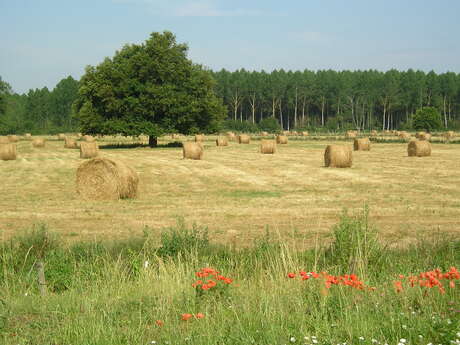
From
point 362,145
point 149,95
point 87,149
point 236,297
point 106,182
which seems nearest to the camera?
point 236,297

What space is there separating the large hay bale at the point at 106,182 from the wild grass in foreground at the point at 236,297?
29.7 ft

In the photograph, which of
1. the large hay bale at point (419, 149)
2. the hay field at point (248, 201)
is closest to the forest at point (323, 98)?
the large hay bale at point (419, 149)

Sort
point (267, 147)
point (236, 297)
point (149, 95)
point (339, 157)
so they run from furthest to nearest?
point (149, 95) → point (267, 147) → point (339, 157) → point (236, 297)

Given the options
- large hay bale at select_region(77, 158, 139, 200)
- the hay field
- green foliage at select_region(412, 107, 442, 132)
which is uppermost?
green foliage at select_region(412, 107, 442, 132)

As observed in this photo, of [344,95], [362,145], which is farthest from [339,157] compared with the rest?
[344,95]

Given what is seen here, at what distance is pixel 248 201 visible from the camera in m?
18.1

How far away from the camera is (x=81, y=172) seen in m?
20.0

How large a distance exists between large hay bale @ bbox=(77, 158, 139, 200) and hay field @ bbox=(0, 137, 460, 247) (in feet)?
2.02

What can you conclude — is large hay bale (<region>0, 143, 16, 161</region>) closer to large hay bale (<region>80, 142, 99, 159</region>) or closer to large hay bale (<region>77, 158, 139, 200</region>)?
large hay bale (<region>80, 142, 99, 159</region>)

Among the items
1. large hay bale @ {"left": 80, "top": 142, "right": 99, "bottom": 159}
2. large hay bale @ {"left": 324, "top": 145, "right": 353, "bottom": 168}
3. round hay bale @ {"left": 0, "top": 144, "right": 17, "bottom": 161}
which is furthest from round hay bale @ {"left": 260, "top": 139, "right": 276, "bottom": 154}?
round hay bale @ {"left": 0, "top": 144, "right": 17, "bottom": 161}

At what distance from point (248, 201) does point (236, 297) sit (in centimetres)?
1075

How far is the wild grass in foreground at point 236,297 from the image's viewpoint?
5.99m

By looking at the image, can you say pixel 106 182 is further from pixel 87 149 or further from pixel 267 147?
pixel 267 147

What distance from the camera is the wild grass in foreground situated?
599 centimetres
